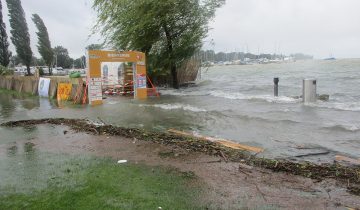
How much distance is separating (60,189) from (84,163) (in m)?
1.42

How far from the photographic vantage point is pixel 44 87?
2373cm

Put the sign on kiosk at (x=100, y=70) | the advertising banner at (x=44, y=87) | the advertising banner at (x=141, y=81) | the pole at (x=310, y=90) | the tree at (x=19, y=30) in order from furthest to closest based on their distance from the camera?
the tree at (x=19, y=30)
the advertising banner at (x=44, y=87)
the advertising banner at (x=141, y=81)
the sign on kiosk at (x=100, y=70)
the pole at (x=310, y=90)

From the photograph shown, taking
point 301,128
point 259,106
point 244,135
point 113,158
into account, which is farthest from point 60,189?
point 259,106

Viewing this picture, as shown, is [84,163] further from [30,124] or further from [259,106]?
[259,106]

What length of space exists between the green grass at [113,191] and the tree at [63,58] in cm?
10746

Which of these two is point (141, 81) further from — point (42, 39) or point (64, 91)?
point (42, 39)

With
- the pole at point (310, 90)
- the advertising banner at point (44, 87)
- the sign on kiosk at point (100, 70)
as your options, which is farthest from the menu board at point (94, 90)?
the pole at point (310, 90)

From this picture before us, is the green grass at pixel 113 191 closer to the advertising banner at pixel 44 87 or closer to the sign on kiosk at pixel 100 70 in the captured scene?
the sign on kiosk at pixel 100 70

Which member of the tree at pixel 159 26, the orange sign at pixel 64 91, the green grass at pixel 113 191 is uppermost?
the tree at pixel 159 26

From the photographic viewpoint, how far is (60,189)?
543 centimetres

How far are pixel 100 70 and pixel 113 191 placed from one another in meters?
14.8

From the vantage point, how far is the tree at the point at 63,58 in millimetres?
108125

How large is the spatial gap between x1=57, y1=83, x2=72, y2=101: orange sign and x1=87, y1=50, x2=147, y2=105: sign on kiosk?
6.24 feet

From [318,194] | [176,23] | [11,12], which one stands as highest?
[11,12]
